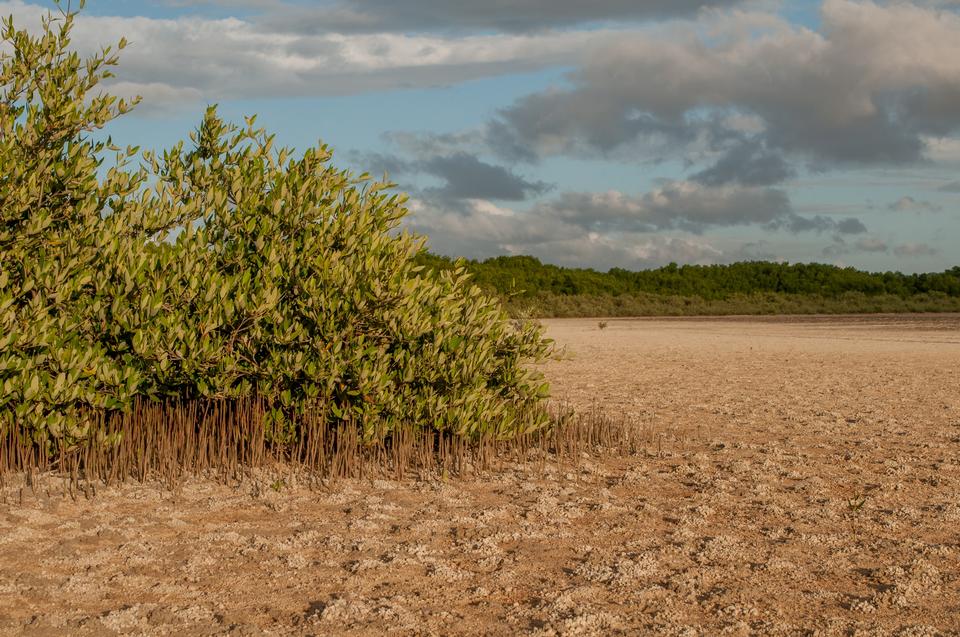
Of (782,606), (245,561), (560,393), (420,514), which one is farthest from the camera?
(560,393)

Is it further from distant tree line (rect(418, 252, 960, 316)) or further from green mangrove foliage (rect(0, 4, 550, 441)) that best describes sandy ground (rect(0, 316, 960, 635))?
distant tree line (rect(418, 252, 960, 316))

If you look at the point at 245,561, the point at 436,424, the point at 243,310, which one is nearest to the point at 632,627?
the point at 245,561

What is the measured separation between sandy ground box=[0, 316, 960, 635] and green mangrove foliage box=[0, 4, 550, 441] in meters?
0.74

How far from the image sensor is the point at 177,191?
7.33m

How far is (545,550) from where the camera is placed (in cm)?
513

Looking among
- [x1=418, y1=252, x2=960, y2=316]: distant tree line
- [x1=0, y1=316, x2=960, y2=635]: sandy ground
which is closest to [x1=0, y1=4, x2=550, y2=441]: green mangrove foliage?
[x1=0, y1=316, x2=960, y2=635]: sandy ground

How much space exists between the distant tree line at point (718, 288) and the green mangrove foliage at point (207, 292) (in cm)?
2999

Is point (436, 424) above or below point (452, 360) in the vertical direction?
below

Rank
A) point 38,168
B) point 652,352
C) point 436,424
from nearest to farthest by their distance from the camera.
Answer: point 38,168 → point 436,424 → point 652,352

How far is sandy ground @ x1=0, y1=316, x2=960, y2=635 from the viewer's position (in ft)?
13.7

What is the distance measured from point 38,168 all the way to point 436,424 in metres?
3.33

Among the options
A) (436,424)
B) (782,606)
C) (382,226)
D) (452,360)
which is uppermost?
(382,226)

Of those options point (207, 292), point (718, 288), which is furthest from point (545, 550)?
point (718, 288)

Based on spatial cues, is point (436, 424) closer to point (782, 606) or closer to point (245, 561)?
point (245, 561)
